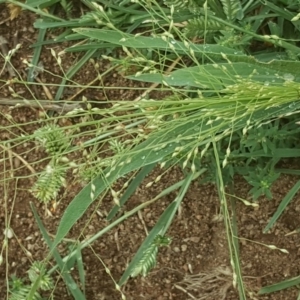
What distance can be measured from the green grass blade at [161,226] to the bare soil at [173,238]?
2.5 inches

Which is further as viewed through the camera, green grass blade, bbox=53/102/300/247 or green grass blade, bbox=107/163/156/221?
green grass blade, bbox=107/163/156/221

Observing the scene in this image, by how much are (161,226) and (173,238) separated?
8cm

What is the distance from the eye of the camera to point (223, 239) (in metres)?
1.55

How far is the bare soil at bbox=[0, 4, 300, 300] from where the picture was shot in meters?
1.52

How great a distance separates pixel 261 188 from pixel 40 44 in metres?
0.70

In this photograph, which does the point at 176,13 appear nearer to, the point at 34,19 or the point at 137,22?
the point at 137,22

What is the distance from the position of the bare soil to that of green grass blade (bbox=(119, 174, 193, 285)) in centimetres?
6

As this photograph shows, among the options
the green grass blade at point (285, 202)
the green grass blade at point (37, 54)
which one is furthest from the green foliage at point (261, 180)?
the green grass blade at point (37, 54)

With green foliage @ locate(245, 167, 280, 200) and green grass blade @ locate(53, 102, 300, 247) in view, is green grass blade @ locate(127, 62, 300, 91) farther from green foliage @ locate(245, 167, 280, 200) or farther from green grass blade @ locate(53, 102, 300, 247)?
green foliage @ locate(245, 167, 280, 200)

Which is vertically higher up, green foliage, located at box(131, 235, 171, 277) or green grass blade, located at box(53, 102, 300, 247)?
green grass blade, located at box(53, 102, 300, 247)

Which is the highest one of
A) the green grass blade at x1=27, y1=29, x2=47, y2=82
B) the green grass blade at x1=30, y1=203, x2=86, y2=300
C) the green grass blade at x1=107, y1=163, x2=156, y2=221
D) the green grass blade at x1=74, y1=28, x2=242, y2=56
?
the green grass blade at x1=74, y1=28, x2=242, y2=56

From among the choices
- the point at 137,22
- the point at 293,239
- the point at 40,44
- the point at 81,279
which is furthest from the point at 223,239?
the point at 40,44

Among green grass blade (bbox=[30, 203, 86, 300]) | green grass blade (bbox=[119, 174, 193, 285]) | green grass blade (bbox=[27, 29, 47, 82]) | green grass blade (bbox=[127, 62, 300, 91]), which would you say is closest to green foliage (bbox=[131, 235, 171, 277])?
green grass blade (bbox=[119, 174, 193, 285])

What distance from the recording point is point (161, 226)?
151cm
